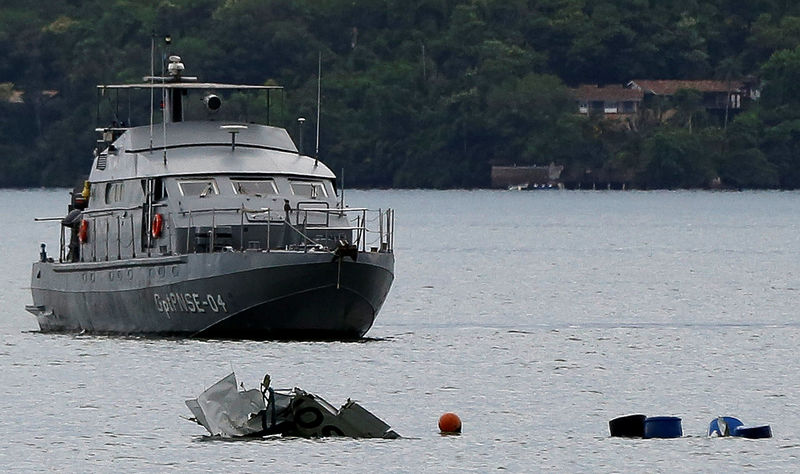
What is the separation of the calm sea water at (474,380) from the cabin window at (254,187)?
4050mm

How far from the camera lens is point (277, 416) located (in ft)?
147

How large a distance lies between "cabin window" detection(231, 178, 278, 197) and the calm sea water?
405cm

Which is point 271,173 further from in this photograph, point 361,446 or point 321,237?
point 361,446

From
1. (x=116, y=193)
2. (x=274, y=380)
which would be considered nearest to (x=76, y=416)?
(x=274, y=380)

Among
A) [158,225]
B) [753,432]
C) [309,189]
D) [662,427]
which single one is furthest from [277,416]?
[309,189]

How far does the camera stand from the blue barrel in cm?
4566

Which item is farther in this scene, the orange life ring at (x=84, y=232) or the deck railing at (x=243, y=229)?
the orange life ring at (x=84, y=232)

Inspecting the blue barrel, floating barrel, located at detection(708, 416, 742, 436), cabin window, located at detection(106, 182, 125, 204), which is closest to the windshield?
cabin window, located at detection(106, 182, 125, 204)

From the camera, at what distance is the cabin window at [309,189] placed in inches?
2408

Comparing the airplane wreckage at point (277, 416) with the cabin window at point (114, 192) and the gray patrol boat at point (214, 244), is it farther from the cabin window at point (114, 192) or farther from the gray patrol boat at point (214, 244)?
the cabin window at point (114, 192)

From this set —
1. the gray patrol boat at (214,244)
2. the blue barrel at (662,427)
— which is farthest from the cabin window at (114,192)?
the blue barrel at (662,427)

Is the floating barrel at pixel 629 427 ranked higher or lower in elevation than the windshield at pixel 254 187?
lower

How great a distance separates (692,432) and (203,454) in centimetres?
971

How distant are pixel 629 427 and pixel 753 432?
2.34 meters
